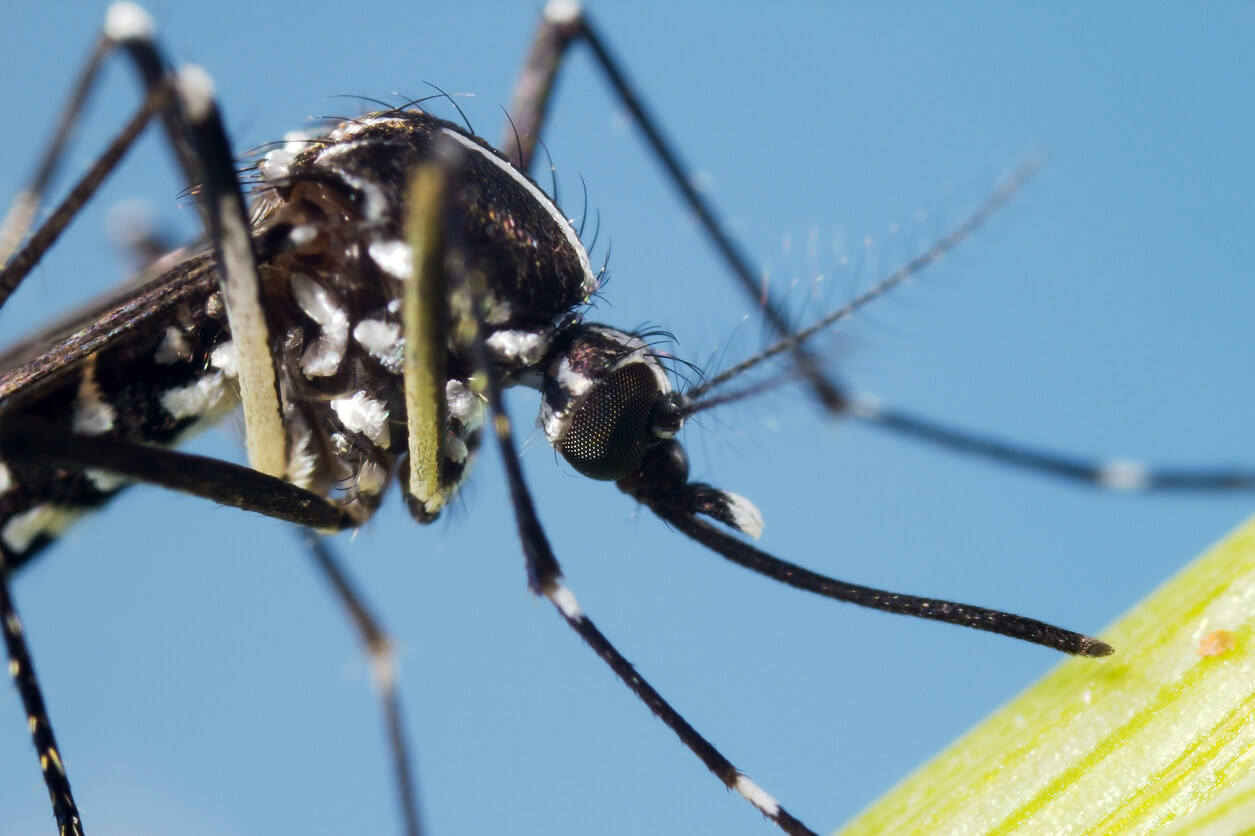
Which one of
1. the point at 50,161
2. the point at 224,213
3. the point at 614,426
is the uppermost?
the point at 50,161

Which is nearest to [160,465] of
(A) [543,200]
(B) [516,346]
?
(B) [516,346]

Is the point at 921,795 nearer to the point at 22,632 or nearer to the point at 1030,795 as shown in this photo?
the point at 1030,795

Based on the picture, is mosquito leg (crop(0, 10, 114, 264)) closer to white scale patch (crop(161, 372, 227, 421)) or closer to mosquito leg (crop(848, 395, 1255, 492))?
white scale patch (crop(161, 372, 227, 421))

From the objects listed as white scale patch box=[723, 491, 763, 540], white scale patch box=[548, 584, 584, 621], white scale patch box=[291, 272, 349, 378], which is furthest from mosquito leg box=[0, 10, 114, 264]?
white scale patch box=[723, 491, 763, 540]

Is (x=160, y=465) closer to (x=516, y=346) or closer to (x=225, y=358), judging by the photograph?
(x=225, y=358)

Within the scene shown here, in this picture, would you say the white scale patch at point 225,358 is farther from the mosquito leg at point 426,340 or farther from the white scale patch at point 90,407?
the mosquito leg at point 426,340

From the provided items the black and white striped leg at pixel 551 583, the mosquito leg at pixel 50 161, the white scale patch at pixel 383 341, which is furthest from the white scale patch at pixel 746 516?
the mosquito leg at pixel 50 161

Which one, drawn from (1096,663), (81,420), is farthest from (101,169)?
(1096,663)
